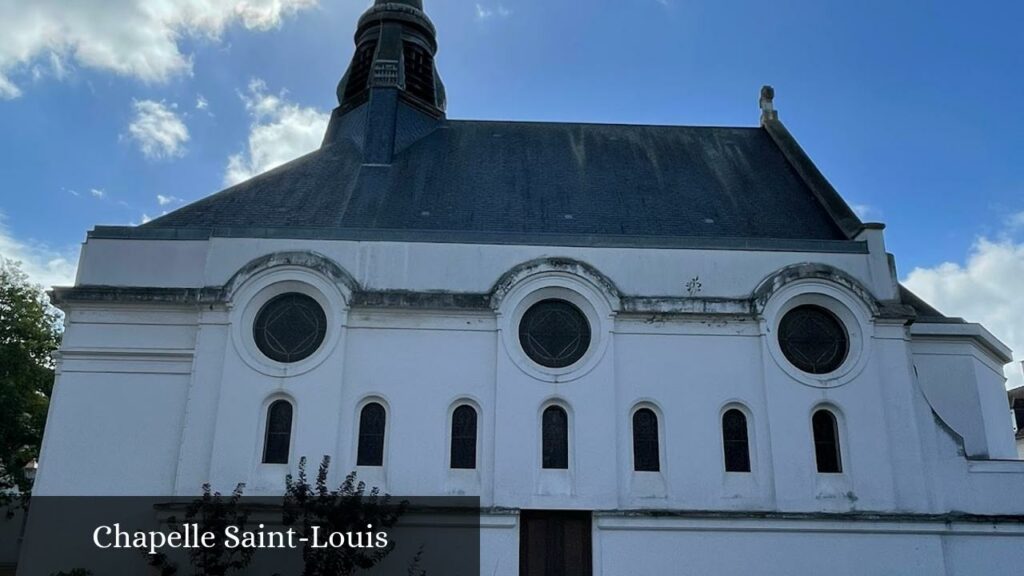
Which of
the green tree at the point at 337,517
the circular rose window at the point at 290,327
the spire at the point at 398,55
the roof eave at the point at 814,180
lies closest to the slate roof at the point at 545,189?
the roof eave at the point at 814,180

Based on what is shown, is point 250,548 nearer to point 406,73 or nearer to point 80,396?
point 80,396

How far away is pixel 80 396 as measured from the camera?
604 inches

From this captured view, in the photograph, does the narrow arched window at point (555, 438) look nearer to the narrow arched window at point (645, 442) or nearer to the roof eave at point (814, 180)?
the narrow arched window at point (645, 442)

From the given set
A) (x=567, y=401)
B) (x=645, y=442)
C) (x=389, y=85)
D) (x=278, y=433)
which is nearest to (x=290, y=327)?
(x=278, y=433)

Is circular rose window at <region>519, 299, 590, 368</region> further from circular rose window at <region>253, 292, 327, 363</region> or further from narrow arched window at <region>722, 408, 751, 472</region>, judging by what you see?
circular rose window at <region>253, 292, 327, 363</region>

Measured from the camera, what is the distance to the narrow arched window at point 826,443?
15312mm

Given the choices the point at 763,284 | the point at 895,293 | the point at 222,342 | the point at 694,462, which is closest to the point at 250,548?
the point at 222,342

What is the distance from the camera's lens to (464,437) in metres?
15.2

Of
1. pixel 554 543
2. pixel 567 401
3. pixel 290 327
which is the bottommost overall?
pixel 554 543

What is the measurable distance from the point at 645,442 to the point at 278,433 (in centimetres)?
754

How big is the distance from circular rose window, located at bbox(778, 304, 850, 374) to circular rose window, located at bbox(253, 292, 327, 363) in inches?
393

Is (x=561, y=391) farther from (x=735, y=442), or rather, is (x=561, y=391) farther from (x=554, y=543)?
(x=735, y=442)

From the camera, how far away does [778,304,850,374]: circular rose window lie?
1593 cm

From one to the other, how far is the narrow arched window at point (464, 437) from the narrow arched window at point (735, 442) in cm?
518
